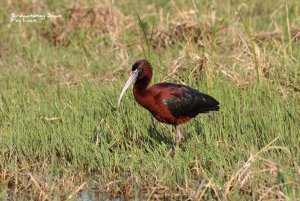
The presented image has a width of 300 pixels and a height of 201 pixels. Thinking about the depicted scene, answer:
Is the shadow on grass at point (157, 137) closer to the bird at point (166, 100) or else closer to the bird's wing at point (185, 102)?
the bird at point (166, 100)

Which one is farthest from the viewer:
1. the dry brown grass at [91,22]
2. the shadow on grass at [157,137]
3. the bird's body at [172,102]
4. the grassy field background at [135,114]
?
the dry brown grass at [91,22]

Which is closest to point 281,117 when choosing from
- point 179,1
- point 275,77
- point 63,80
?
point 275,77

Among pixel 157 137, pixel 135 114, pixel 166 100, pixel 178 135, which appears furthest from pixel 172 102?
pixel 135 114

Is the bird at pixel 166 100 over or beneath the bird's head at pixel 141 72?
beneath

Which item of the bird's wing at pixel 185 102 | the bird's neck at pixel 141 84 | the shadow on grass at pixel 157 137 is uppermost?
the bird's neck at pixel 141 84

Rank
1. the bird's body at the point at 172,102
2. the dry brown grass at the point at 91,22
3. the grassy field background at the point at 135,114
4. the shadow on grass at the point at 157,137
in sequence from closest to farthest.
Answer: the grassy field background at the point at 135,114
the bird's body at the point at 172,102
the shadow on grass at the point at 157,137
the dry brown grass at the point at 91,22

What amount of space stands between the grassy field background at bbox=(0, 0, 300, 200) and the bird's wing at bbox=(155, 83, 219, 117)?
0.18m

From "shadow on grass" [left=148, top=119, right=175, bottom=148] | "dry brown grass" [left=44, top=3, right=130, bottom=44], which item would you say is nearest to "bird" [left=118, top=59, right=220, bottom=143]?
"shadow on grass" [left=148, top=119, right=175, bottom=148]

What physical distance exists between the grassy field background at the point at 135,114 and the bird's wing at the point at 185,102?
0.18m

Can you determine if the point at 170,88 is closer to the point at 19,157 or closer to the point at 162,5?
the point at 19,157

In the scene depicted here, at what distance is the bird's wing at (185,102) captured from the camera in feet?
22.4

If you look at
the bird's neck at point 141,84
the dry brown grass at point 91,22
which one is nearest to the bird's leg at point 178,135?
the bird's neck at point 141,84

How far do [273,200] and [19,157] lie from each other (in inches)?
95.1

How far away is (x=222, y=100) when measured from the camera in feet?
25.4
